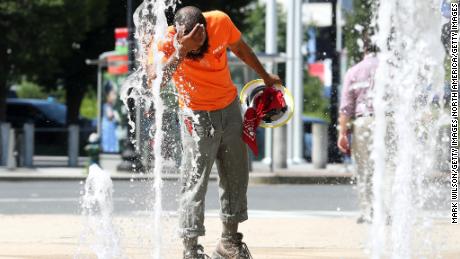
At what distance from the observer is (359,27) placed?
9.43 meters

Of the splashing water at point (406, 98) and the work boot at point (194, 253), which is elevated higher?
the splashing water at point (406, 98)

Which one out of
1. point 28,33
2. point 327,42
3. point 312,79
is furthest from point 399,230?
point 312,79

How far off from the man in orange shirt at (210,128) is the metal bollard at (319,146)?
661 inches

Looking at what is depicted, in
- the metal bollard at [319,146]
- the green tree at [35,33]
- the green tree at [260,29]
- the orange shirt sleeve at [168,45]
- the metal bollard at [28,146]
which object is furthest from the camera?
the green tree at [260,29]

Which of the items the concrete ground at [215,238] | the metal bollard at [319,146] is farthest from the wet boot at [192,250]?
Result: the metal bollard at [319,146]

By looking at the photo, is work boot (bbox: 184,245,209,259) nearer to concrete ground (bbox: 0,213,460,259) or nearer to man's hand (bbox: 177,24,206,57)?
concrete ground (bbox: 0,213,460,259)

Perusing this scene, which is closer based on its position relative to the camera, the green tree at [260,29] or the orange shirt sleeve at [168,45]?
the orange shirt sleeve at [168,45]

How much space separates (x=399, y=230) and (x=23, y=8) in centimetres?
2836

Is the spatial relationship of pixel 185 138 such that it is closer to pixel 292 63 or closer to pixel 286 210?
pixel 286 210

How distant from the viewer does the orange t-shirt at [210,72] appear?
24.9ft

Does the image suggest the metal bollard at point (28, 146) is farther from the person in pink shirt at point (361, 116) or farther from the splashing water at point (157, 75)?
the splashing water at point (157, 75)

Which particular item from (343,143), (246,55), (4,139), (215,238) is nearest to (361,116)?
(343,143)

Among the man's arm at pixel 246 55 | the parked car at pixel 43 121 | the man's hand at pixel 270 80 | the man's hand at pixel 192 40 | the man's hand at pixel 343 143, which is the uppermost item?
the man's hand at pixel 192 40

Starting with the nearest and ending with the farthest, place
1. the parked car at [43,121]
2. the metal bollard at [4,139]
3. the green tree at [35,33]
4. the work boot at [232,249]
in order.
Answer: the work boot at [232,249]
the metal bollard at [4,139]
the green tree at [35,33]
the parked car at [43,121]
